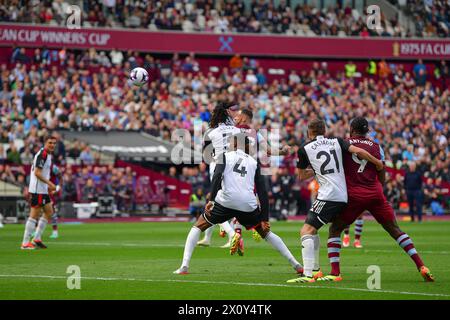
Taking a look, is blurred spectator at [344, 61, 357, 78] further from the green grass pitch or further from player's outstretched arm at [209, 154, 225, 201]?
player's outstretched arm at [209, 154, 225, 201]

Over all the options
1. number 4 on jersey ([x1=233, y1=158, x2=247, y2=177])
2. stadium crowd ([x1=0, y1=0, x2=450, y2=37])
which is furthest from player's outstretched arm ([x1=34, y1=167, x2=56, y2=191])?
stadium crowd ([x1=0, y1=0, x2=450, y2=37])

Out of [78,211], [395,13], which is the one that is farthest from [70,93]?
[395,13]

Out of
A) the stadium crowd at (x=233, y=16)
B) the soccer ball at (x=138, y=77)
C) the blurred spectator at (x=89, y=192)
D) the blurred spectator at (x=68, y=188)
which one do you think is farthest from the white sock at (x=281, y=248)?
the stadium crowd at (x=233, y=16)

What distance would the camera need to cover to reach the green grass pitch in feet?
42.2

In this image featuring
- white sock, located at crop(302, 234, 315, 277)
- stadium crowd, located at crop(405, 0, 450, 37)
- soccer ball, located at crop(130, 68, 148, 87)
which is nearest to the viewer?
white sock, located at crop(302, 234, 315, 277)

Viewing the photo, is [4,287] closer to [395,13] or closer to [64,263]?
[64,263]

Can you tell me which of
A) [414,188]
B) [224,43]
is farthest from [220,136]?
[224,43]

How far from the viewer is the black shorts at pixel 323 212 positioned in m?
14.5

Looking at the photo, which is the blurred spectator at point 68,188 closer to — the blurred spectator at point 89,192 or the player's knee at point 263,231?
the blurred spectator at point 89,192

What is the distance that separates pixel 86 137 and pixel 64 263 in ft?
81.5

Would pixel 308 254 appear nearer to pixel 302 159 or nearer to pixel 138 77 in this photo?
pixel 302 159

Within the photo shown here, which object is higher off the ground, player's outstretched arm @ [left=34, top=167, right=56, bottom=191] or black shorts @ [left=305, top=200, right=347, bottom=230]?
player's outstretched arm @ [left=34, top=167, right=56, bottom=191]

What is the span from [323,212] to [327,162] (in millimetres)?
739

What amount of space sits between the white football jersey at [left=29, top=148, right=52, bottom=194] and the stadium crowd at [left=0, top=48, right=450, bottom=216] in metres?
16.2
